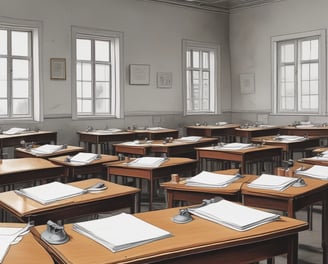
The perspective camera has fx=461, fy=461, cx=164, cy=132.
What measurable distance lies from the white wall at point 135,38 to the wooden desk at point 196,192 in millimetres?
5230

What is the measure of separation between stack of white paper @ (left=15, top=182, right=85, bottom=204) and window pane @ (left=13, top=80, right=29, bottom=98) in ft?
17.4

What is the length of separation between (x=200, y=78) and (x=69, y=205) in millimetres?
8000

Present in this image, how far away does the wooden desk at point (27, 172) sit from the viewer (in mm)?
3555

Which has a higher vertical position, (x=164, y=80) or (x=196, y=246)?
(x=164, y=80)

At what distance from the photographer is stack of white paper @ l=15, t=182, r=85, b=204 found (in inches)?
100

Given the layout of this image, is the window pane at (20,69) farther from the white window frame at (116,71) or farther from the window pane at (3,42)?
the white window frame at (116,71)

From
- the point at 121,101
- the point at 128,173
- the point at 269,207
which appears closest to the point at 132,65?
the point at 121,101

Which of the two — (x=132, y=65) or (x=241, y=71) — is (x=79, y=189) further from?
(x=241, y=71)

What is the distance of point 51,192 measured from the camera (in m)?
2.66

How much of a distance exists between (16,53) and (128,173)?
4.48 meters

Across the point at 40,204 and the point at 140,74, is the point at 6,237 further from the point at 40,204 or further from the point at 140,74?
the point at 140,74

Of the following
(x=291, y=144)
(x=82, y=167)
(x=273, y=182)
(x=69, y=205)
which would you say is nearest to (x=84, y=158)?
(x=82, y=167)

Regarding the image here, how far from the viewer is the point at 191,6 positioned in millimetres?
9836

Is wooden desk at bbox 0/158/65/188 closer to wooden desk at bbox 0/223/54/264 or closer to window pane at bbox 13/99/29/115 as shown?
wooden desk at bbox 0/223/54/264
